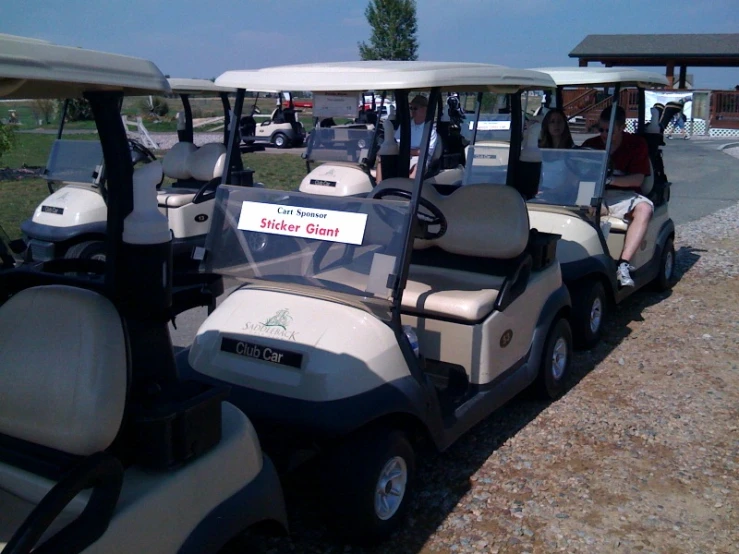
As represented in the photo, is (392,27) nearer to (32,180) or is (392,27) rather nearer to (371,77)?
(32,180)

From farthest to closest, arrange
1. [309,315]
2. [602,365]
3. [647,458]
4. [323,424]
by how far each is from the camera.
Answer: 1. [602,365]
2. [647,458]
3. [309,315]
4. [323,424]

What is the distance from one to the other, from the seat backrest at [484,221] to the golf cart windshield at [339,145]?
4627 mm

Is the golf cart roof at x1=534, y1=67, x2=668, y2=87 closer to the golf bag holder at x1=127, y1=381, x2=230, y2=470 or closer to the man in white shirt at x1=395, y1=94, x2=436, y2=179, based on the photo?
the man in white shirt at x1=395, y1=94, x2=436, y2=179

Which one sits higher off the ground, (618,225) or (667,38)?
(667,38)

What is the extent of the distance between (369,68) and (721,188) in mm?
12150

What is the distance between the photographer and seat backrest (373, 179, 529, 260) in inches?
148

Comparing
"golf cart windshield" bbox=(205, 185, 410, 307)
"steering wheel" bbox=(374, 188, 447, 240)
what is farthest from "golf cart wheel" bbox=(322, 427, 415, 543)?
"steering wheel" bbox=(374, 188, 447, 240)

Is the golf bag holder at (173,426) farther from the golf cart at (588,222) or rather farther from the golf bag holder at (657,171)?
the golf bag holder at (657,171)

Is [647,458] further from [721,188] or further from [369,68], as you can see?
[721,188]

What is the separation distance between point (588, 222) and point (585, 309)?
64 centimetres

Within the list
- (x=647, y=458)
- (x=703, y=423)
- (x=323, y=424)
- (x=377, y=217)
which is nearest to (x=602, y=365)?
(x=703, y=423)

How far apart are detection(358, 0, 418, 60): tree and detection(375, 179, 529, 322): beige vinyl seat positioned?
109ft

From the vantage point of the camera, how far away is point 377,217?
3.01 metres

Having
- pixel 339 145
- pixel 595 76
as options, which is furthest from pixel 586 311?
pixel 339 145
